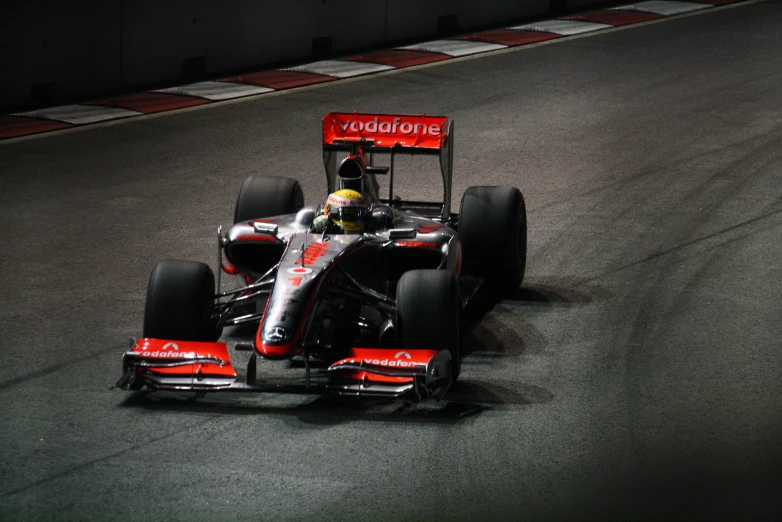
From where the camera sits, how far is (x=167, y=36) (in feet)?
56.1

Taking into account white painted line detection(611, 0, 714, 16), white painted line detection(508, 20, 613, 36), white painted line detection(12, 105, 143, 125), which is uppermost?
white painted line detection(611, 0, 714, 16)

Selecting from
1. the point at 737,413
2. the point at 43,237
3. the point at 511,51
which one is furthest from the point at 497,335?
the point at 511,51

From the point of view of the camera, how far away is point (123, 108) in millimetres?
15883

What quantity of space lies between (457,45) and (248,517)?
15.3 metres

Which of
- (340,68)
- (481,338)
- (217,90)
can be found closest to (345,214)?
(481,338)

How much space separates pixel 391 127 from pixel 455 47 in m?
10.9

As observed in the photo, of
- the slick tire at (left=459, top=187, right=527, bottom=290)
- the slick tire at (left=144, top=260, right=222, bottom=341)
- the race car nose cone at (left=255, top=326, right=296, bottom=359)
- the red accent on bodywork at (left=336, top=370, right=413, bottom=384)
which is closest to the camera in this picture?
the race car nose cone at (left=255, top=326, right=296, bottom=359)

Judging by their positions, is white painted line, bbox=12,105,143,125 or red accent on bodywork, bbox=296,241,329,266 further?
white painted line, bbox=12,105,143,125

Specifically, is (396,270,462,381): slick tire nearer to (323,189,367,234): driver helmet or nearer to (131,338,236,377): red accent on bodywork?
(323,189,367,234): driver helmet

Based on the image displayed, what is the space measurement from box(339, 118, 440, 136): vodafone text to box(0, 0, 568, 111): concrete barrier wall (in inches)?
286

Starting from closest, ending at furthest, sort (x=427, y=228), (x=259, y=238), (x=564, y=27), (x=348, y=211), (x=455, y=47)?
(x=348, y=211), (x=259, y=238), (x=427, y=228), (x=455, y=47), (x=564, y=27)

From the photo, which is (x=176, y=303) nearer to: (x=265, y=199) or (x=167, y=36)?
(x=265, y=199)

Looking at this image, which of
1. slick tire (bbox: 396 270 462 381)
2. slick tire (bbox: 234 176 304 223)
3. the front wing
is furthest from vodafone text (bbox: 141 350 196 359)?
slick tire (bbox: 234 176 304 223)

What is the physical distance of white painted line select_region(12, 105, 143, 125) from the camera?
15.2 meters
